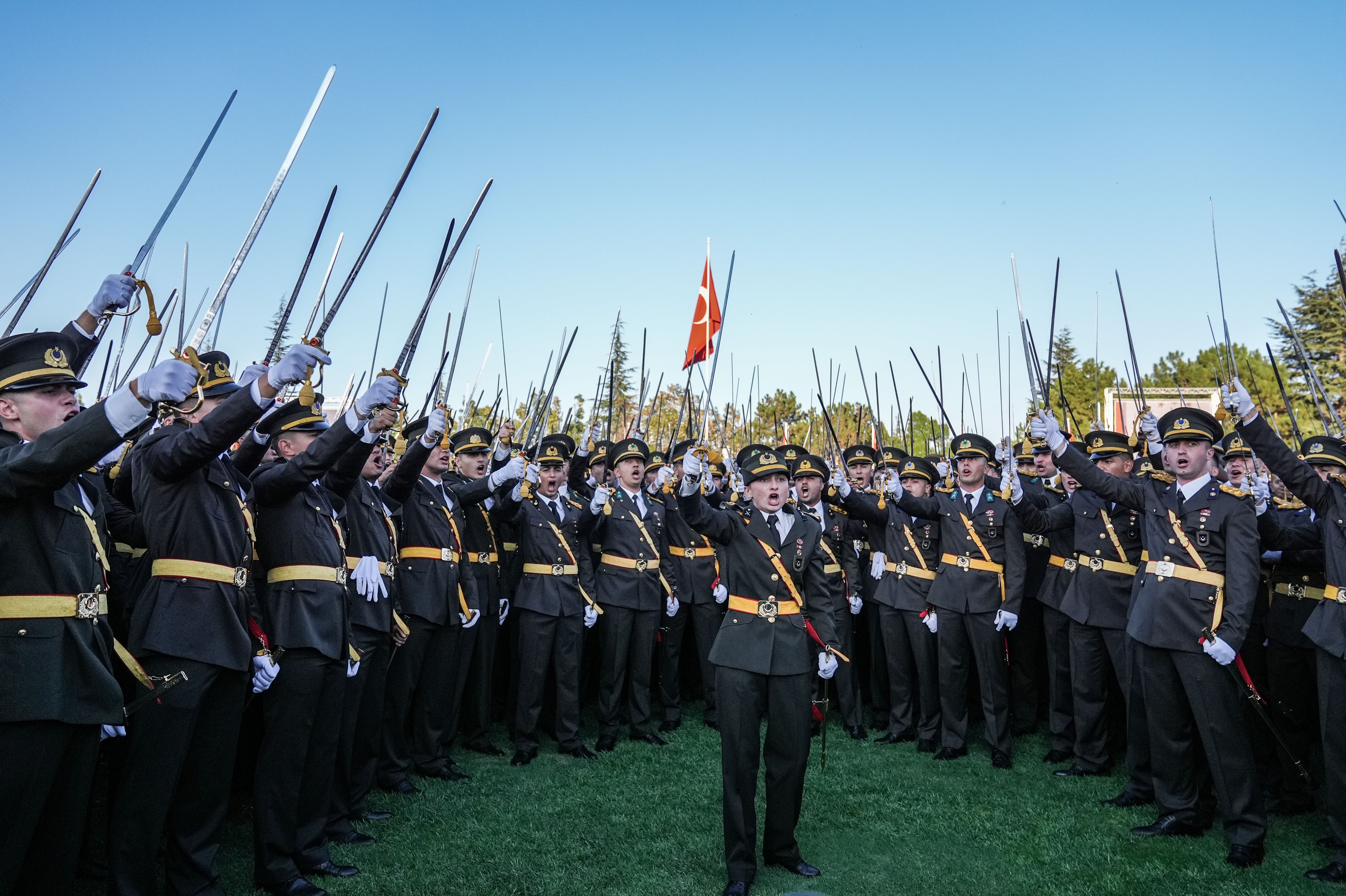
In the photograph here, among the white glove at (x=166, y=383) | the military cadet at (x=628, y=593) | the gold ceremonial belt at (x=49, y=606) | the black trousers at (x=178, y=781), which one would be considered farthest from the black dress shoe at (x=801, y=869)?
the white glove at (x=166, y=383)

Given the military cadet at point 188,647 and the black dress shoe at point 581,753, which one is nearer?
the military cadet at point 188,647

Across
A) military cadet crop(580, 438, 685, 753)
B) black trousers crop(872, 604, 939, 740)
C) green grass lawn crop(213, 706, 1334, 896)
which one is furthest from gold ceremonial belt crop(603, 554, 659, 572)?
black trousers crop(872, 604, 939, 740)

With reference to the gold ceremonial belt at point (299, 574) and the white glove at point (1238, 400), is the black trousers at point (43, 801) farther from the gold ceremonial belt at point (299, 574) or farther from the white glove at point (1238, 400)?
the white glove at point (1238, 400)

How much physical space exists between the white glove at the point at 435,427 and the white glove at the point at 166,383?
8.82 ft

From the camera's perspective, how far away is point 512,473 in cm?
730

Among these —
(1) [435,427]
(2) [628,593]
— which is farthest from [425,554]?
(2) [628,593]

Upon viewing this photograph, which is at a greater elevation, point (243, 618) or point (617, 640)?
point (243, 618)

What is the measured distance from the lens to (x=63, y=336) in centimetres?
359

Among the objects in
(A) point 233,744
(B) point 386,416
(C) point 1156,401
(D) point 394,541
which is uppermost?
(C) point 1156,401

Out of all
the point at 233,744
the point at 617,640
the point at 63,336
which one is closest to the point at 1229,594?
the point at 617,640

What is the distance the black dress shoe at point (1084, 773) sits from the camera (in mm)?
7586

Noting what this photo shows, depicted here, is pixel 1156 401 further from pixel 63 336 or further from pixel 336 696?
pixel 63 336

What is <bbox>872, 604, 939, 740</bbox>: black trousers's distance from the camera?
855 cm

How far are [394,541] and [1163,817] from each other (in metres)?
5.75
